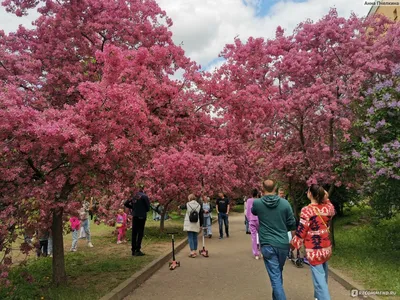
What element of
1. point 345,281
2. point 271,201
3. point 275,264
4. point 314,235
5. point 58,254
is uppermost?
point 271,201

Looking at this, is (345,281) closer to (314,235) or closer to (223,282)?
(223,282)

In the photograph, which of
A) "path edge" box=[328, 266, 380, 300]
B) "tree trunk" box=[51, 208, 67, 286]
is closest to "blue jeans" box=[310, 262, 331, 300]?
"path edge" box=[328, 266, 380, 300]

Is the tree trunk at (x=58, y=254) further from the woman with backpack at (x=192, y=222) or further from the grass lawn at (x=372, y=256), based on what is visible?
the grass lawn at (x=372, y=256)

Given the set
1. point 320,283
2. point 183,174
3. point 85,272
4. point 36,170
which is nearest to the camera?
point 320,283

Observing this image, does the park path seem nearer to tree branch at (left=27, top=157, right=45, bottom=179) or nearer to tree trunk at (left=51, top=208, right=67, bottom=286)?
tree trunk at (left=51, top=208, right=67, bottom=286)

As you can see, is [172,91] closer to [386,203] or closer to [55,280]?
[55,280]

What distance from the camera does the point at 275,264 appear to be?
504 centimetres

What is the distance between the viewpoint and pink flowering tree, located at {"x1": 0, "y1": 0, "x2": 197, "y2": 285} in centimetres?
522

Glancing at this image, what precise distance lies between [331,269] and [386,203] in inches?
92.4

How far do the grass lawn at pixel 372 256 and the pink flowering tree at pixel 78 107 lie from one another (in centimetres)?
482

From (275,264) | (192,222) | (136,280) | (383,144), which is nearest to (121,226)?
(192,222)

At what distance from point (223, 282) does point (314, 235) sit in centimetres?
314

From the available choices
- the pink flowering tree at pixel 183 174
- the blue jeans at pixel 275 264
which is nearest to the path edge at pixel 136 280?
the blue jeans at pixel 275 264

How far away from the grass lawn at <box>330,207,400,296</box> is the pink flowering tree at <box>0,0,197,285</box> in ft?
15.8
